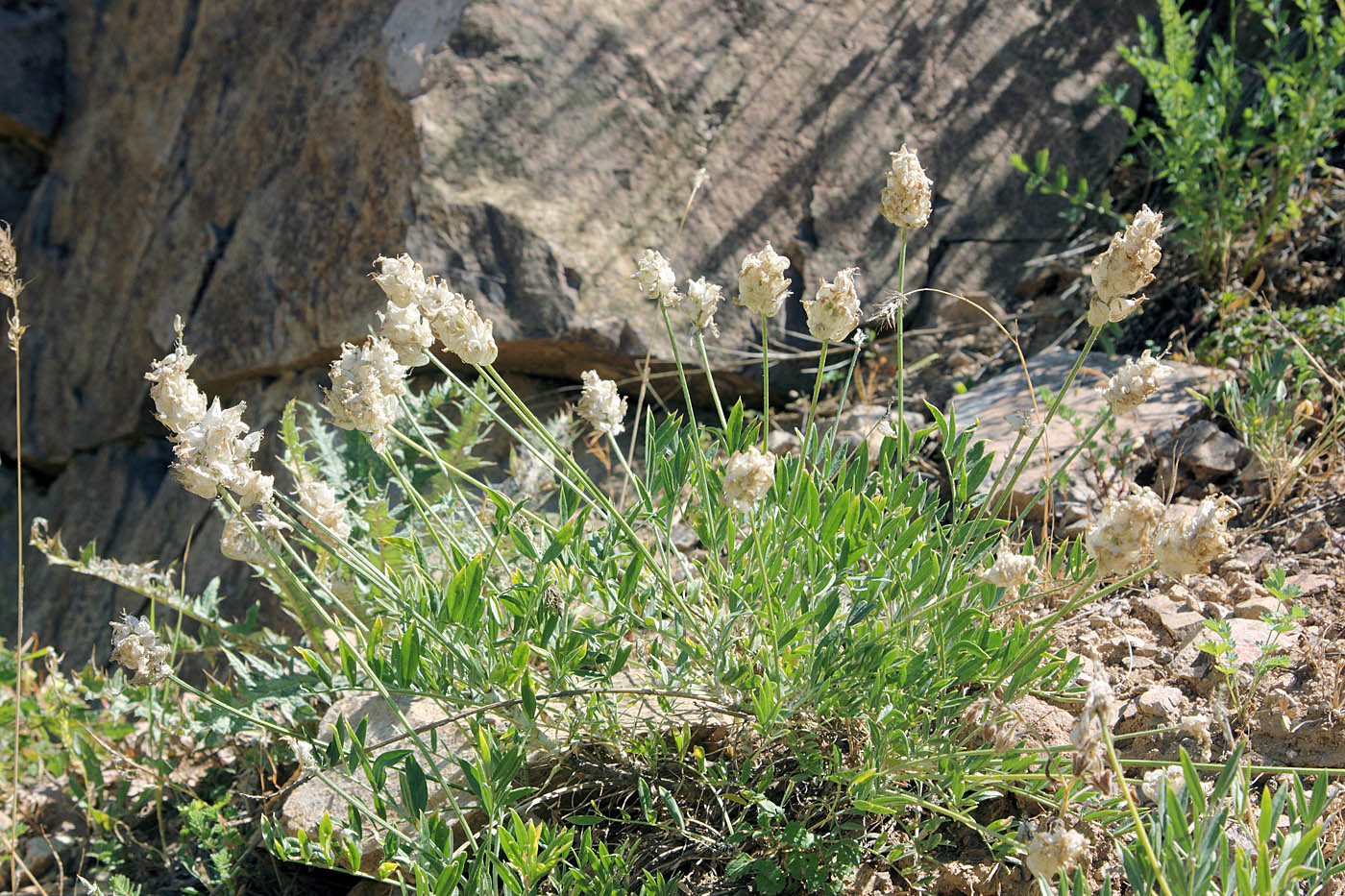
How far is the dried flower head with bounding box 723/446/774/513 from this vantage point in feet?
4.51

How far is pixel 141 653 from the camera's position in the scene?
1.56 m

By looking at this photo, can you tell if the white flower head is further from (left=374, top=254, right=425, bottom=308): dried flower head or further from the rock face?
the rock face

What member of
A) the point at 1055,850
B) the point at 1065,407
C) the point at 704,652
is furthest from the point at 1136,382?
the point at 1065,407

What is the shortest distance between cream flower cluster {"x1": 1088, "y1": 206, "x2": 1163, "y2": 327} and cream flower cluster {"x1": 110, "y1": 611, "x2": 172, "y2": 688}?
143 centimetres

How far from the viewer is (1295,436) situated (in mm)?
2404

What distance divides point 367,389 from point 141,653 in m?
0.52

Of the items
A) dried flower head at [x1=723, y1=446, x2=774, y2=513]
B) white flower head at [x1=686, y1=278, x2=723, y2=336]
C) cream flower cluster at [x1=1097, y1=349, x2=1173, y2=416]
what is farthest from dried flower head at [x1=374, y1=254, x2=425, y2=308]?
cream flower cluster at [x1=1097, y1=349, x2=1173, y2=416]

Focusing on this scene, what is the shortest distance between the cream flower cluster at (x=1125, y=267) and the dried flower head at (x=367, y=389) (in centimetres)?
101

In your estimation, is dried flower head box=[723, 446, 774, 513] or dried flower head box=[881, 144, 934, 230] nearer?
dried flower head box=[723, 446, 774, 513]

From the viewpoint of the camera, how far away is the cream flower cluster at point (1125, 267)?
4.69ft

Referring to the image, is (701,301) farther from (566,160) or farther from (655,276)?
(566,160)

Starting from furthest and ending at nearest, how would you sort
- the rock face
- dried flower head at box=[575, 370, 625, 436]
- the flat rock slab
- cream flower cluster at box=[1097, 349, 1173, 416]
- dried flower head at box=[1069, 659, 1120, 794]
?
the rock face
the flat rock slab
dried flower head at box=[575, 370, 625, 436]
cream flower cluster at box=[1097, 349, 1173, 416]
dried flower head at box=[1069, 659, 1120, 794]

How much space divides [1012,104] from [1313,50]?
846 mm

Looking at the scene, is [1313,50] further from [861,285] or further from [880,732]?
[880,732]
